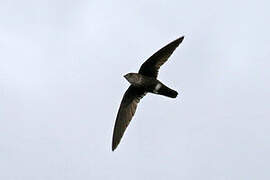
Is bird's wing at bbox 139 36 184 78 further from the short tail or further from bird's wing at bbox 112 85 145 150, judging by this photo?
bird's wing at bbox 112 85 145 150

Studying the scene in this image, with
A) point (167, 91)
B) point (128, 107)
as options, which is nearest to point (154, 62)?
point (167, 91)

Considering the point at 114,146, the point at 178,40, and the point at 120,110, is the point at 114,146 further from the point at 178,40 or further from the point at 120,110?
the point at 178,40

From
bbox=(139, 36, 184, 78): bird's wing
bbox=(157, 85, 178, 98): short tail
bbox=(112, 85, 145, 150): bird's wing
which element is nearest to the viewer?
bbox=(157, 85, 178, 98): short tail

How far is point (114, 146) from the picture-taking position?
21938mm

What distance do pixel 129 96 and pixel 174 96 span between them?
5.61 ft

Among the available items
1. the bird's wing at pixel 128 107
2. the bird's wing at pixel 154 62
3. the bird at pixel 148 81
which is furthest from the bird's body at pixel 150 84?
the bird's wing at pixel 128 107

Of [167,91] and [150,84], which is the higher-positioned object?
[150,84]

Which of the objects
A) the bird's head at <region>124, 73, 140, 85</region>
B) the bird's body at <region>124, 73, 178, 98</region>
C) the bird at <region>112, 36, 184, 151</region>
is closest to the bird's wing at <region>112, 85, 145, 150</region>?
the bird at <region>112, 36, 184, 151</region>

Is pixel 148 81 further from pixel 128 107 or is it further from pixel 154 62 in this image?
pixel 128 107

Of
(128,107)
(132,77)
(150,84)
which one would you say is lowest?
(128,107)

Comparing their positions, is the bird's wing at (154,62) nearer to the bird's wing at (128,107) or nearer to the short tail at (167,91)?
the short tail at (167,91)

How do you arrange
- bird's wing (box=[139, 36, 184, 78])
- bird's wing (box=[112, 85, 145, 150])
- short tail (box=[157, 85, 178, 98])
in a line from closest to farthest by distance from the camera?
short tail (box=[157, 85, 178, 98]) → bird's wing (box=[139, 36, 184, 78]) → bird's wing (box=[112, 85, 145, 150])

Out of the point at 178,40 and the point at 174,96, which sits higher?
the point at 178,40

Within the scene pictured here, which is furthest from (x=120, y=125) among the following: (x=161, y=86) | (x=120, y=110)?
(x=161, y=86)
